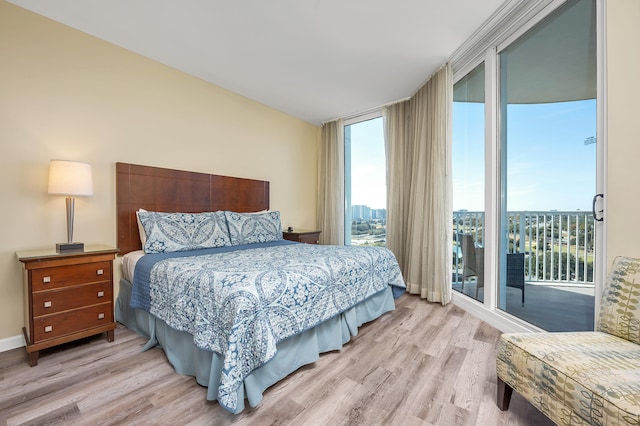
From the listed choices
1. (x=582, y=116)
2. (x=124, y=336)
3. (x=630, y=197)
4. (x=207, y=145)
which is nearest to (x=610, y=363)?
(x=630, y=197)

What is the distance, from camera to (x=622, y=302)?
1392 mm

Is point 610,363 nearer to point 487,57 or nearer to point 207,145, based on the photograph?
point 487,57

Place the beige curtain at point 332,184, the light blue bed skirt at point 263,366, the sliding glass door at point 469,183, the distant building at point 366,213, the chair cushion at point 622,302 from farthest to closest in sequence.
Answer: the beige curtain at point 332,184
the distant building at point 366,213
the sliding glass door at point 469,183
the light blue bed skirt at point 263,366
the chair cushion at point 622,302

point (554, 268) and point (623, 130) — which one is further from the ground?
point (623, 130)

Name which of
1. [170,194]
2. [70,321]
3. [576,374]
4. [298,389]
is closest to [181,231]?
[170,194]

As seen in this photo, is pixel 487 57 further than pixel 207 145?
No

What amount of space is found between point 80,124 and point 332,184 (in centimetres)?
332

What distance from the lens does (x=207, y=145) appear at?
3396 millimetres

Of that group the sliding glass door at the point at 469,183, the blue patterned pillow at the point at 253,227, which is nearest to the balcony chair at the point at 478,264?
the sliding glass door at the point at 469,183

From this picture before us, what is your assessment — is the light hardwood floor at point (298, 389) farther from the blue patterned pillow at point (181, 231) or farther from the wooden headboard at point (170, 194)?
the wooden headboard at point (170, 194)

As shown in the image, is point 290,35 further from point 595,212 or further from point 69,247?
point 595,212

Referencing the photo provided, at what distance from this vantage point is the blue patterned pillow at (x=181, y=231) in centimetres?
250

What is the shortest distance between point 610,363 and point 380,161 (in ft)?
11.4

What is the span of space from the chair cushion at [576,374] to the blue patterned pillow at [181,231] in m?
2.63
